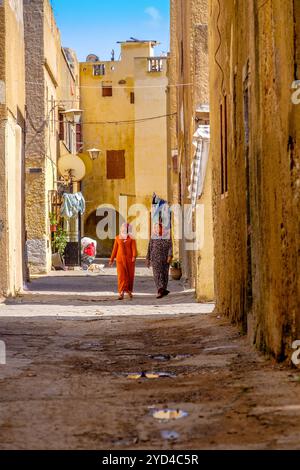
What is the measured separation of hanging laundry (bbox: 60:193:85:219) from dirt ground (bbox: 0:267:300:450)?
2012 centimetres

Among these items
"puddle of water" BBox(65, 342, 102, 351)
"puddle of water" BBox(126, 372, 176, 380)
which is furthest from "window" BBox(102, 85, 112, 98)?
"puddle of water" BBox(126, 372, 176, 380)

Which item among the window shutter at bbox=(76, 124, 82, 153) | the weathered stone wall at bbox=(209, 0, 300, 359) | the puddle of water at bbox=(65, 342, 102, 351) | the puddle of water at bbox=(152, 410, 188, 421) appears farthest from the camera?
the window shutter at bbox=(76, 124, 82, 153)

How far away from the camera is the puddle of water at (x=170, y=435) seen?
16.5 feet

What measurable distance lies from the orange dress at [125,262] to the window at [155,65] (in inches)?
1173

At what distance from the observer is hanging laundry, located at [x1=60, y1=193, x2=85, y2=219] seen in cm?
3297

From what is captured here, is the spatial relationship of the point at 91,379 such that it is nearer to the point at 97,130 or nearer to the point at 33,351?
the point at 33,351

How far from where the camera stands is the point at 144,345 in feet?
32.2

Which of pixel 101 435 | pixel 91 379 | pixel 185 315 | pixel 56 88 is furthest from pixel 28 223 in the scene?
pixel 101 435

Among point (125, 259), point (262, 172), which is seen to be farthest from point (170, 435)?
point (125, 259)

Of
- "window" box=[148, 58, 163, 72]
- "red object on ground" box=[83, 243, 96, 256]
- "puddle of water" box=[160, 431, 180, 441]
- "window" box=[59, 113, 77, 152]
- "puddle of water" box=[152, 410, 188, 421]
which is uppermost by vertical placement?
"window" box=[148, 58, 163, 72]

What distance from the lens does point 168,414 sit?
5727mm

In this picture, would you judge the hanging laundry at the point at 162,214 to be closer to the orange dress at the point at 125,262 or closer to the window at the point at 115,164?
the orange dress at the point at 125,262

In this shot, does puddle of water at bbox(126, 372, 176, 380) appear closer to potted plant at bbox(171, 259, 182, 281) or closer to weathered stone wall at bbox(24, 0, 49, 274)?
potted plant at bbox(171, 259, 182, 281)

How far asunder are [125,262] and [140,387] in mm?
11570
